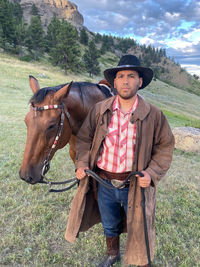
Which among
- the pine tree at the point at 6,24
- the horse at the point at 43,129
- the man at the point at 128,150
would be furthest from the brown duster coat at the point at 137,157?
the pine tree at the point at 6,24

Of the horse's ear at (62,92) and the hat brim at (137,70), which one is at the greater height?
the hat brim at (137,70)

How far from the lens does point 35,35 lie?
3791 centimetres

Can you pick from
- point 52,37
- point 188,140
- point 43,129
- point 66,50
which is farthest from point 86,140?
point 52,37

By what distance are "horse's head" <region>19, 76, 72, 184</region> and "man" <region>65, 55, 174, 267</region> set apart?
0.99 feet

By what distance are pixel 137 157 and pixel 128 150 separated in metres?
0.11

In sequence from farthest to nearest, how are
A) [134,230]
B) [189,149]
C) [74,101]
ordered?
[189,149] < [74,101] < [134,230]

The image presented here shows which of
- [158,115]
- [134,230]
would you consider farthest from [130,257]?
[158,115]

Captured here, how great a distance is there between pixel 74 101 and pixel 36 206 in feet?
7.52

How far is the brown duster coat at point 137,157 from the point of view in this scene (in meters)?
1.73

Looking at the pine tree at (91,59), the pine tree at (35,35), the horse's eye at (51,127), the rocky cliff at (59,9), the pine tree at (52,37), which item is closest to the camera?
the horse's eye at (51,127)

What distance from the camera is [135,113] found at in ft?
5.64

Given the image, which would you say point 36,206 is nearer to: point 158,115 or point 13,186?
point 13,186

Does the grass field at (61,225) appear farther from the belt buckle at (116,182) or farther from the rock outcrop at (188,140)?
the rock outcrop at (188,140)

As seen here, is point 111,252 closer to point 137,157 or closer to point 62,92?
point 137,157
